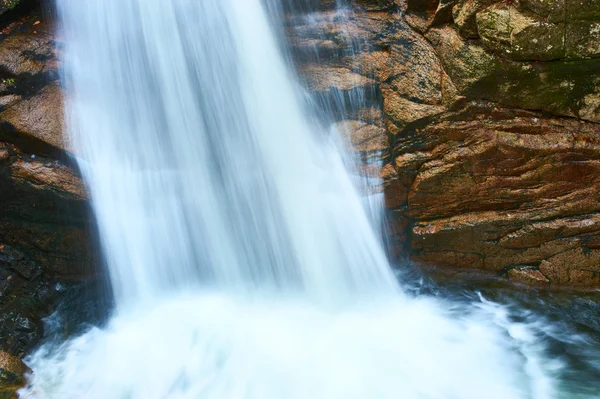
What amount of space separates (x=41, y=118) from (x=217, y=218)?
254cm

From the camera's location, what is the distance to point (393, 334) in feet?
17.0

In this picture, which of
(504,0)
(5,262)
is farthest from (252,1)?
(5,262)

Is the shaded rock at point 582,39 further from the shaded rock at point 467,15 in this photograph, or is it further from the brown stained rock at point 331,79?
the brown stained rock at point 331,79

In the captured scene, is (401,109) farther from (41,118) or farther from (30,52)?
(30,52)

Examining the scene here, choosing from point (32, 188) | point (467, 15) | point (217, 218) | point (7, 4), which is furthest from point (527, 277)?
point (7, 4)

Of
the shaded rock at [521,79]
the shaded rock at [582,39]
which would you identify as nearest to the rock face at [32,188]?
the shaded rock at [521,79]

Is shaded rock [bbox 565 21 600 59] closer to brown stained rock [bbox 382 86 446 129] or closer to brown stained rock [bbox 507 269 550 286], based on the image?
brown stained rock [bbox 382 86 446 129]

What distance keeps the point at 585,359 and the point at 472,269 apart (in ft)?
5.21

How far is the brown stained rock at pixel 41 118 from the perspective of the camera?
5191mm

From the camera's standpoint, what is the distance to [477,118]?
16.5 feet

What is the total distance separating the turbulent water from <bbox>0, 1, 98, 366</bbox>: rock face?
9.3 inches

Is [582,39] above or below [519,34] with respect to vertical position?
below

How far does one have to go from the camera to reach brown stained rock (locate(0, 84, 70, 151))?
5191mm

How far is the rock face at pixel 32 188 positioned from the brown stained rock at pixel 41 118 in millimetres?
10
